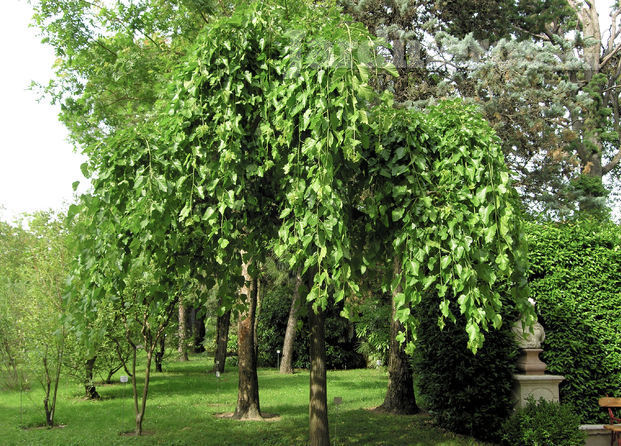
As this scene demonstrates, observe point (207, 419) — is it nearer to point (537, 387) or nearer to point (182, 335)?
point (537, 387)

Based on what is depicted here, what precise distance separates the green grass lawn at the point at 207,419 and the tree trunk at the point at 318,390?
5.51ft

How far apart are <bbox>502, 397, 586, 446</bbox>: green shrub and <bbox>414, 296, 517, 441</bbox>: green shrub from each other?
39 cm

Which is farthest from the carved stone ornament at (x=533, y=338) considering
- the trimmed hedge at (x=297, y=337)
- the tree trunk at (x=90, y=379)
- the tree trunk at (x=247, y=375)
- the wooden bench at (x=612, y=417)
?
the trimmed hedge at (x=297, y=337)

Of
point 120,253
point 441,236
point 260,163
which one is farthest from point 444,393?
point 120,253

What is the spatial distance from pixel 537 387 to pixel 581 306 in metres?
1.18

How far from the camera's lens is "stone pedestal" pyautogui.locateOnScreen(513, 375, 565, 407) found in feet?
19.8

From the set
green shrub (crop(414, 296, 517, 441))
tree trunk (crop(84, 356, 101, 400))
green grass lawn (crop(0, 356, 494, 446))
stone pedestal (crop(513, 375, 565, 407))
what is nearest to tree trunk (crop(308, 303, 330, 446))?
green grass lawn (crop(0, 356, 494, 446))

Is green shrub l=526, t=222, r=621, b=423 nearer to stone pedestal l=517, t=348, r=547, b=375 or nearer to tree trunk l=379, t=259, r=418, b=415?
stone pedestal l=517, t=348, r=547, b=375

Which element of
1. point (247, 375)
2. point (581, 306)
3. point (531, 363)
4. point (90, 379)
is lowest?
point (90, 379)

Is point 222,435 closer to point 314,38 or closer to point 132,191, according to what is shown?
point 132,191

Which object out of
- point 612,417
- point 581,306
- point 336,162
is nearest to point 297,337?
point 581,306

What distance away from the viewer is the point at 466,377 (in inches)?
252

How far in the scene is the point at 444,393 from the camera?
22.1 feet

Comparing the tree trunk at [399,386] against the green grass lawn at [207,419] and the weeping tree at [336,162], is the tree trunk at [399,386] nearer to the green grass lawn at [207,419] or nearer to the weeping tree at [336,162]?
the green grass lawn at [207,419]
